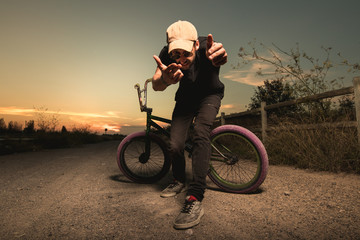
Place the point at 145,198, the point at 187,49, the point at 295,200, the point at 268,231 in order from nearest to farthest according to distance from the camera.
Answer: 1. the point at 268,231
2. the point at 187,49
3. the point at 295,200
4. the point at 145,198

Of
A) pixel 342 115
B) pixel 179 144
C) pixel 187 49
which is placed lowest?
pixel 179 144

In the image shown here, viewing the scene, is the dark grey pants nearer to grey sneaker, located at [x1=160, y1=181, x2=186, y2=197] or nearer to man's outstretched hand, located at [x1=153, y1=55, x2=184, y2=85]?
grey sneaker, located at [x1=160, y1=181, x2=186, y2=197]

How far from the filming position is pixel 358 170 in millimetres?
3221

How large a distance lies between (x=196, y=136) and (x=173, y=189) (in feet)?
2.42

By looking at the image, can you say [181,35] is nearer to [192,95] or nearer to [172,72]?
[172,72]

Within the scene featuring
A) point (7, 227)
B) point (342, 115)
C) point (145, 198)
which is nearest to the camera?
point (7, 227)

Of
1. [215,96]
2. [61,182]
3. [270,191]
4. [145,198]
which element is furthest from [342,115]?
[61,182]

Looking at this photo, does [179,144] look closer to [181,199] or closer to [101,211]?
[181,199]

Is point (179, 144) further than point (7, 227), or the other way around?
point (179, 144)

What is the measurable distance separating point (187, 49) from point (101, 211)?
1690 mm

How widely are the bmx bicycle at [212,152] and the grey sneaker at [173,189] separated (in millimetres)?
368

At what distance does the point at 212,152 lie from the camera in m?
2.74

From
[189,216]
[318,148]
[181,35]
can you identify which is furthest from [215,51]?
[318,148]

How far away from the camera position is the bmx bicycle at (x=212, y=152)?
2.54 m
